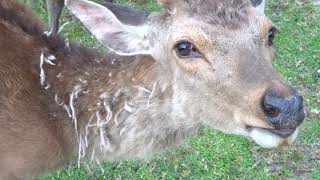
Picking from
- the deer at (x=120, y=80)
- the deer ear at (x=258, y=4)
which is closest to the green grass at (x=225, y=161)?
the deer at (x=120, y=80)

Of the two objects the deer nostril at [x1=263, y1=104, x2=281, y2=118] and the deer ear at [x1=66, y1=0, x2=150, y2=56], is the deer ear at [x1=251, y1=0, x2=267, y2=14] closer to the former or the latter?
the deer ear at [x1=66, y1=0, x2=150, y2=56]

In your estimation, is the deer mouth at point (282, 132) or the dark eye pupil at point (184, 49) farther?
the dark eye pupil at point (184, 49)

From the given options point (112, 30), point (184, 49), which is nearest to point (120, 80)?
point (112, 30)

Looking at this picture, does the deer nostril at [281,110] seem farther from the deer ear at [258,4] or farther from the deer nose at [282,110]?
the deer ear at [258,4]

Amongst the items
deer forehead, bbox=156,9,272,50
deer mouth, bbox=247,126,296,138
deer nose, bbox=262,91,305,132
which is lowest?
deer mouth, bbox=247,126,296,138

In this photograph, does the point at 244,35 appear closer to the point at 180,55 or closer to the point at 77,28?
the point at 180,55

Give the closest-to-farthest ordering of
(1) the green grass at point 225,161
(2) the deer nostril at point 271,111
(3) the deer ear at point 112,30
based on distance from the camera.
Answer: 1. (2) the deer nostril at point 271,111
2. (3) the deer ear at point 112,30
3. (1) the green grass at point 225,161

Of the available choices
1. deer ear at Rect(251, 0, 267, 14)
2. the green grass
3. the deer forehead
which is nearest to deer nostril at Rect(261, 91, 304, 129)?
the deer forehead

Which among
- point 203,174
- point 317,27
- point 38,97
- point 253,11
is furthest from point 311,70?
point 38,97
